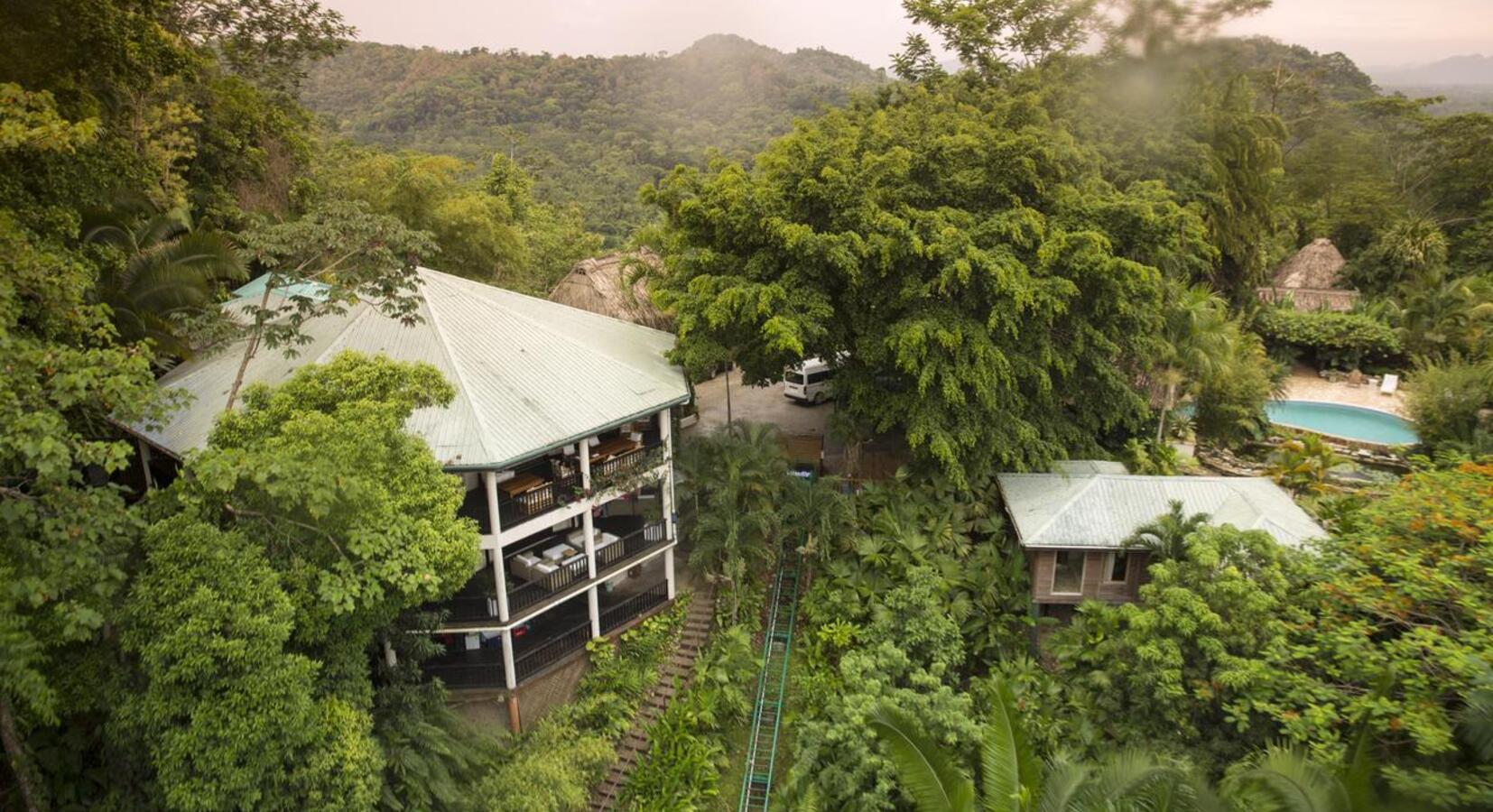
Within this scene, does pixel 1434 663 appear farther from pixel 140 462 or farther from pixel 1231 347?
pixel 140 462

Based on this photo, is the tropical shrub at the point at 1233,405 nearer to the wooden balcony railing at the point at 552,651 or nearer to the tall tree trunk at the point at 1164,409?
the tall tree trunk at the point at 1164,409

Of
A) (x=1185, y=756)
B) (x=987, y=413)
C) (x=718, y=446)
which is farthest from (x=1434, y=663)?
(x=718, y=446)

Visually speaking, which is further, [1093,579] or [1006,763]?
[1093,579]

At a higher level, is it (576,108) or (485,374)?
(576,108)

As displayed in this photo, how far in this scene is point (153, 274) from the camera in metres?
15.7

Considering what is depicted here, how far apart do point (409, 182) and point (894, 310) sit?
55.0ft

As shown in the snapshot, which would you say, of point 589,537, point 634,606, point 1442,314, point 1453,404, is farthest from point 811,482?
point 1442,314

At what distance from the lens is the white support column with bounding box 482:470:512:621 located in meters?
14.3

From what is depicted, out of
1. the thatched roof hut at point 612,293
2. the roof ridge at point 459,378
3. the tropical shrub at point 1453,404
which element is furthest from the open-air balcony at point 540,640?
the tropical shrub at point 1453,404

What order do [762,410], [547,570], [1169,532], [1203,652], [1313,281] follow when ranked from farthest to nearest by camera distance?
1. [1313,281]
2. [762,410]
3. [547,570]
4. [1169,532]
5. [1203,652]

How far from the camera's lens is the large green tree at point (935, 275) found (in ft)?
57.2

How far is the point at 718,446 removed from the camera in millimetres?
18844

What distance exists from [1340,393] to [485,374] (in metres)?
32.6

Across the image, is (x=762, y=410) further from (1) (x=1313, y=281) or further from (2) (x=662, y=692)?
(1) (x=1313, y=281)
